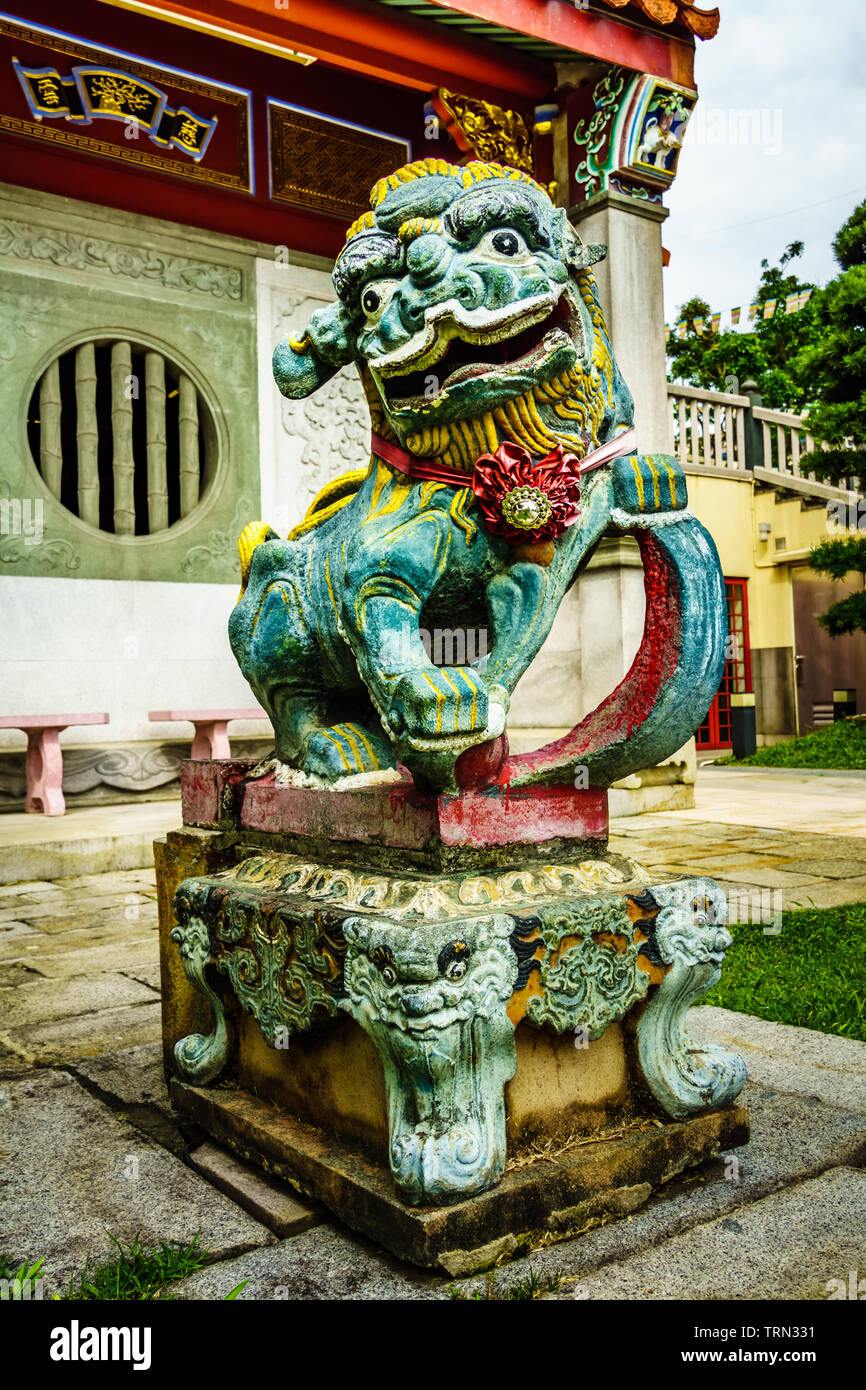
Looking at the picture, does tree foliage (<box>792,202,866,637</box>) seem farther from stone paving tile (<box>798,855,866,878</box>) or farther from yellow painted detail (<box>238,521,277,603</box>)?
yellow painted detail (<box>238,521,277,603</box>)

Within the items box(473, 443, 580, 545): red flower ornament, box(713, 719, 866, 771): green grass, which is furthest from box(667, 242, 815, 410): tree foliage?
box(473, 443, 580, 545): red flower ornament

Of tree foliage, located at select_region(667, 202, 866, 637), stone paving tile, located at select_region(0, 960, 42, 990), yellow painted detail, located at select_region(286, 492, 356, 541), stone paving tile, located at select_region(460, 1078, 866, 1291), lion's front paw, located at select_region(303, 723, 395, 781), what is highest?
tree foliage, located at select_region(667, 202, 866, 637)

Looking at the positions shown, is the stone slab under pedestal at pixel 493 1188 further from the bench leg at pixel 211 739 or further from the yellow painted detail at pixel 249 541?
the bench leg at pixel 211 739

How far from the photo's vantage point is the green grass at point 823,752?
905 cm

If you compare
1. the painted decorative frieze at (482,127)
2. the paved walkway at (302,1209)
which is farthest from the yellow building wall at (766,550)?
the paved walkway at (302,1209)

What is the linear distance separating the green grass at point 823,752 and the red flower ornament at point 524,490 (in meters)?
7.90

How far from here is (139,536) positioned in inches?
252

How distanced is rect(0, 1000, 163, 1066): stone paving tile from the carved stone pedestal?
60 centimetres

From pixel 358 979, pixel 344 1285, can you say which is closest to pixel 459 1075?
pixel 358 979

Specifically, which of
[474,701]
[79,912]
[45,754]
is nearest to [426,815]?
[474,701]

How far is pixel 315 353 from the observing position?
69.6 inches

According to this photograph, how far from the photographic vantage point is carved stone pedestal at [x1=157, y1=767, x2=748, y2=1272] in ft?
4.48

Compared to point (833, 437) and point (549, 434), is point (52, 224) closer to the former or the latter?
point (549, 434)

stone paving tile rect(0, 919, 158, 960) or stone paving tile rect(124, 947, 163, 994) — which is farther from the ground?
stone paving tile rect(0, 919, 158, 960)
